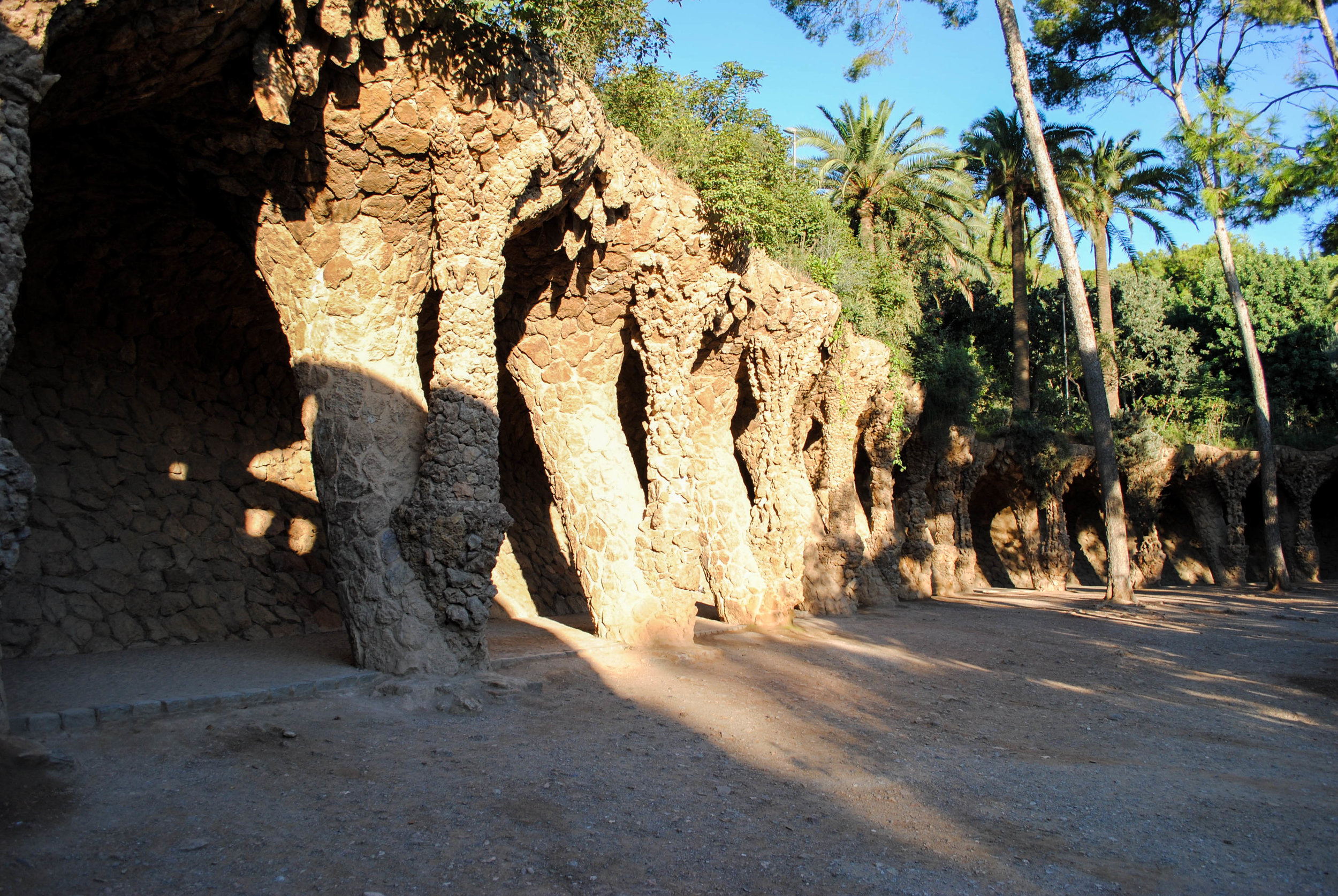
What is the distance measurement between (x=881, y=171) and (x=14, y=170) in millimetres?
19656

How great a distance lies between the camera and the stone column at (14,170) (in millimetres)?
3414

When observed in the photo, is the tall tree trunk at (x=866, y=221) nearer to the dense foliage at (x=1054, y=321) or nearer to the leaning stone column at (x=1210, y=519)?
the dense foliage at (x=1054, y=321)

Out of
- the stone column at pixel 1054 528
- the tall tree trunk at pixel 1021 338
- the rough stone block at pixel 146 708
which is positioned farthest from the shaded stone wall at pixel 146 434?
the tall tree trunk at pixel 1021 338

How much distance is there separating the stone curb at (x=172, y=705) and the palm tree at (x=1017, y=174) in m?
18.6

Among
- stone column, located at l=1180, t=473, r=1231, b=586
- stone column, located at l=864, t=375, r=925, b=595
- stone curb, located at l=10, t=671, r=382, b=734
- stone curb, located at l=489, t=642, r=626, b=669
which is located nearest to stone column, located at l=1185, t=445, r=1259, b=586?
stone column, located at l=1180, t=473, r=1231, b=586

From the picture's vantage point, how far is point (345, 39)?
526 cm

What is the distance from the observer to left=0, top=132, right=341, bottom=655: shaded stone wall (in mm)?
6270

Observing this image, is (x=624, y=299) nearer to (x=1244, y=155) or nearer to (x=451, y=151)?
(x=451, y=151)

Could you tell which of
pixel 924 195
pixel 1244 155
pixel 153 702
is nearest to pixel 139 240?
pixel 153 702

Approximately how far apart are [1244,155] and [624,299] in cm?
1129

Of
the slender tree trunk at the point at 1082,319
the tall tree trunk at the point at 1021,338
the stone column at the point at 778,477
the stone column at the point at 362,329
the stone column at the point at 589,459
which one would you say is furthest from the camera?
the tall tree trunk at the point at 1021,338

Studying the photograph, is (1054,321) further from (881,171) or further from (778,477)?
(778,477)

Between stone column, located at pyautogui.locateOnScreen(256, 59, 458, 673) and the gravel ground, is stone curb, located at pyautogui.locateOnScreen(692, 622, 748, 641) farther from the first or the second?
stone column, located at pyautogui.locateOnScreen(256, 59, 458, 673)

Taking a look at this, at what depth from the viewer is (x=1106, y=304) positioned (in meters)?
22.4
